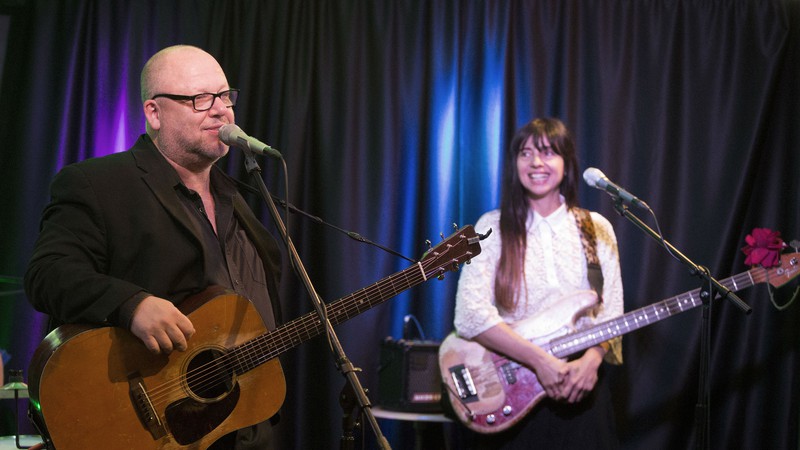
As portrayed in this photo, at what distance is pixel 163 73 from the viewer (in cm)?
294

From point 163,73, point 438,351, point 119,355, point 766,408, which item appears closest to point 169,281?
point 119,355

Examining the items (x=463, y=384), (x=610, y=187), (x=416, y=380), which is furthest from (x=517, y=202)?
(x=416, y=380)

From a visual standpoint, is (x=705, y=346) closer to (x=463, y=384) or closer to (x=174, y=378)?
(x=463, y=384)

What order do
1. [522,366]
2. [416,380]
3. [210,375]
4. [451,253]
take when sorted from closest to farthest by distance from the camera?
[210,375]
[451,253]
[522,366]
[416,380]

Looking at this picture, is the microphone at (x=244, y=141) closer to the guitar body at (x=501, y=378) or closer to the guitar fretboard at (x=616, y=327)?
the guitar body at (x=501, y=378)

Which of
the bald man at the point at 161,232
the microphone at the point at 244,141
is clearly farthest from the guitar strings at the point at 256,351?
the microphone at the point at 244,141

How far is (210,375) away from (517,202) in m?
2.04

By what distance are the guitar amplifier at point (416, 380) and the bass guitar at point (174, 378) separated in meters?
1.67

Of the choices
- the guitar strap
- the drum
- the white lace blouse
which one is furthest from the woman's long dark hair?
the drum

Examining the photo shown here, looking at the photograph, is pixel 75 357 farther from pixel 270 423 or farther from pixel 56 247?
pixel 270 423

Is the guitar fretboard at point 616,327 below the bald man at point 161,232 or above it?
below

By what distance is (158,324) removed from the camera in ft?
7.89

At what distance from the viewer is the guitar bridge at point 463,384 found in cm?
387

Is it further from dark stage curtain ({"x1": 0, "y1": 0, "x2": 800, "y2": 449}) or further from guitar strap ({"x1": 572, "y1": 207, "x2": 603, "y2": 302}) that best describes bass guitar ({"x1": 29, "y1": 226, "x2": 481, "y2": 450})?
dark stage curtain ({"x1": 0, "y1": 0, "x2": 800, "y2": 449})
